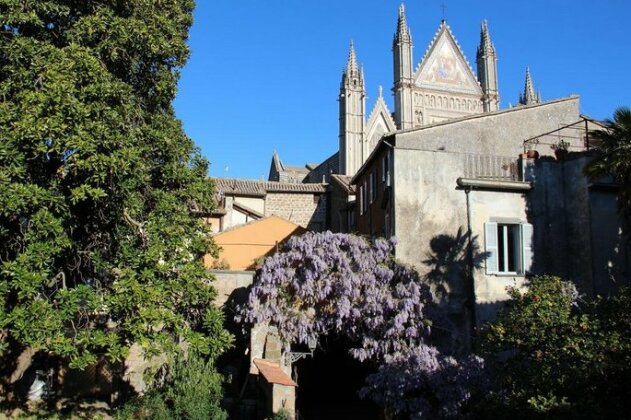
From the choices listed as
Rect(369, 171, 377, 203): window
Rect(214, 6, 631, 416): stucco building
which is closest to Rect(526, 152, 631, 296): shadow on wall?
Rect(214, 6, 631, 416): stucco building

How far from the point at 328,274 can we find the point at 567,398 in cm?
828

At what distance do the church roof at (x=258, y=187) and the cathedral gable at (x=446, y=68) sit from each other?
39.3 metres

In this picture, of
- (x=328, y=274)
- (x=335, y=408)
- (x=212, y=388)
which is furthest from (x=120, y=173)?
(x=335, y=408)

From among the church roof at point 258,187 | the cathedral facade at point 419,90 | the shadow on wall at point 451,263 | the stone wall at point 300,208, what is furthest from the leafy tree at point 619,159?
the cathedral facade at point 419,90

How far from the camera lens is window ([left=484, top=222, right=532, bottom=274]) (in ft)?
63.6

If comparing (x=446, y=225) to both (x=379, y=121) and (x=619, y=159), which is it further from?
(x=379, y=121)

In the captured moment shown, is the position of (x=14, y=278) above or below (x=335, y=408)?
above

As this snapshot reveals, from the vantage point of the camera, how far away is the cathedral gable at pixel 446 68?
72.7m

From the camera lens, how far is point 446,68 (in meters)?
73.8

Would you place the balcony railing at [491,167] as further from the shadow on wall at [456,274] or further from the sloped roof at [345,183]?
the sloped roof at [345,183]

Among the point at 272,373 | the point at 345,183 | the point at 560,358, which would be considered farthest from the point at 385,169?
the point at 345,183

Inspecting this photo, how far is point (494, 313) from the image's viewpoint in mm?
19125

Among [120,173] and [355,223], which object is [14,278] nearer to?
[120,173]

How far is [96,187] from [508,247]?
41.8 feet
